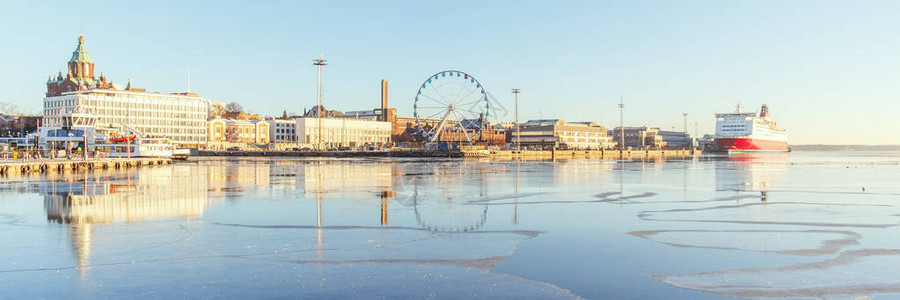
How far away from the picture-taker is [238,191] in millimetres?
29375

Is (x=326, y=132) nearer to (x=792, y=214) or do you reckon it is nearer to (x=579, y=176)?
(x=579, y=176)

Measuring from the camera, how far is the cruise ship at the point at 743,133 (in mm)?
179750

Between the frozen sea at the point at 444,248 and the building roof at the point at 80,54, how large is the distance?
164096mm

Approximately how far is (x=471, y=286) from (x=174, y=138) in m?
162

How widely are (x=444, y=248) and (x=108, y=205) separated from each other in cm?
1403

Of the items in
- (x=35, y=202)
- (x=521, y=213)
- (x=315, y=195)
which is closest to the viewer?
(x=521, y=213)

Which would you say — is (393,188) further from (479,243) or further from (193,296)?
(193,296)

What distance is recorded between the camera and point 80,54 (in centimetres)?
17050

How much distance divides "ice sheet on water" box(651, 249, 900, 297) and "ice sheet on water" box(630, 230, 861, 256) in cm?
143

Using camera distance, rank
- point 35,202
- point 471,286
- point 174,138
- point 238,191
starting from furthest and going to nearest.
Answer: point 174,138
point 238,191
point 35,202
point 471,286

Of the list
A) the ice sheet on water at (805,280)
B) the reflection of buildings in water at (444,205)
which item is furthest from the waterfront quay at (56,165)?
the ice sheet on water at (805,280)

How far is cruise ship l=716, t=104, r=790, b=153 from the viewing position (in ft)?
590

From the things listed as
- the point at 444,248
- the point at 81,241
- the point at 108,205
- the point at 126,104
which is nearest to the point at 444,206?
the point at 444,248

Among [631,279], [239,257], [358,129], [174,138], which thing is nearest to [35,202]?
[239,257]
